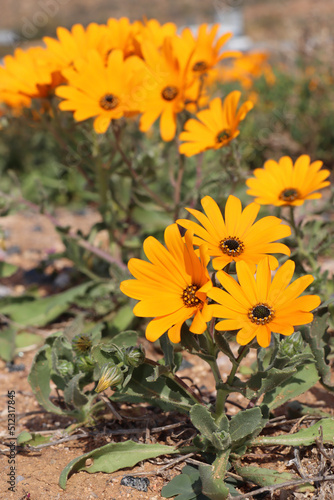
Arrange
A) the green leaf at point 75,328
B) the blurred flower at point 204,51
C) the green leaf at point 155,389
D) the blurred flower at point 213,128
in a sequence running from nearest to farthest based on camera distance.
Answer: the green leaf at point 155,389 → the blurred flower at point 213,128 → the blurred flower at point 204,51 → the green leaf at point 75,328

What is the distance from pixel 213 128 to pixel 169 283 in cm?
125

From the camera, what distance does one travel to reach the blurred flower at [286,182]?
2412mm

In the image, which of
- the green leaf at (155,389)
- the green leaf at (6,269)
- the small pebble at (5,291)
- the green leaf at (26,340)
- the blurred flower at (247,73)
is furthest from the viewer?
the blurred flower at (247,73)

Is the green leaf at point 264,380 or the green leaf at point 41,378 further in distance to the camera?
the green leaf at point 41,378

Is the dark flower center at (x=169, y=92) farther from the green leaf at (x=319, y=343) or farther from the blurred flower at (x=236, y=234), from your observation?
the green leaf at (x=319, y=343)

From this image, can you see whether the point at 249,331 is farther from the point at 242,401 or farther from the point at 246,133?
the point at 246,133

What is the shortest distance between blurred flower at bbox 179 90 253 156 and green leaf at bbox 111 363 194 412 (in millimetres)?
1131

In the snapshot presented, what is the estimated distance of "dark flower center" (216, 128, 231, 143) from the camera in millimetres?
2670

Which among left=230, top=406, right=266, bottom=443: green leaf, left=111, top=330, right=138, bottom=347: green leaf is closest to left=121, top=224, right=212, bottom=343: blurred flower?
left=230, top=406, right=266, bottom=443: green leaf

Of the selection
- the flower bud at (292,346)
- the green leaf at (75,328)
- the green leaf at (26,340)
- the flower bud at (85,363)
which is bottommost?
the flower bud at (292,346)

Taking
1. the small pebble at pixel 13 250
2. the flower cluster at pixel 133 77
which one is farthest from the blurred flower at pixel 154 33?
the small pebble at pixel 13 250

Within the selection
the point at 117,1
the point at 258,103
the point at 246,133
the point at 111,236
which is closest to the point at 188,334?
the point at 111,236

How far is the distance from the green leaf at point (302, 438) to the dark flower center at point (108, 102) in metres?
1.81

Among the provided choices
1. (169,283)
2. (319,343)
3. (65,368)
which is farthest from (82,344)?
(319,343)
